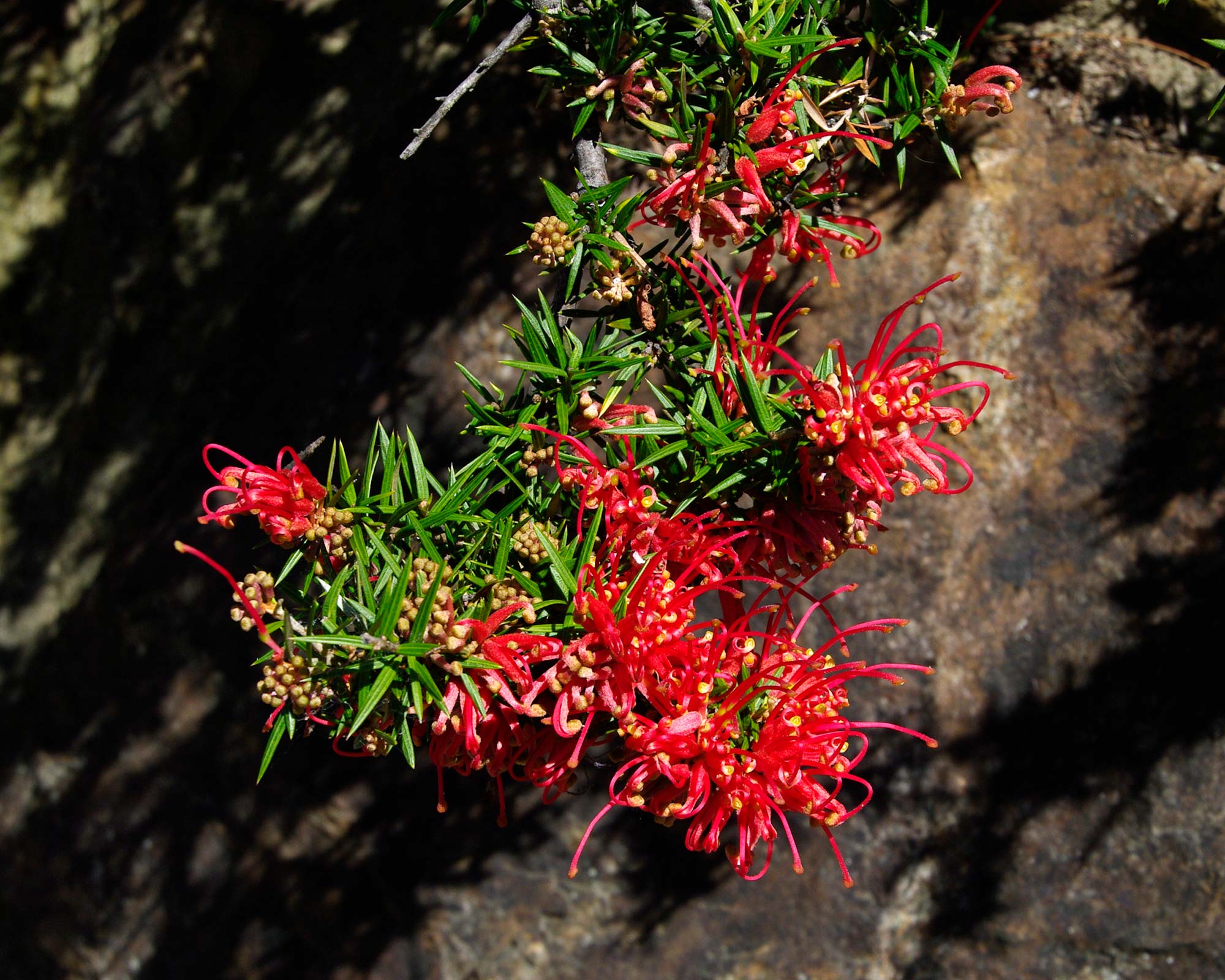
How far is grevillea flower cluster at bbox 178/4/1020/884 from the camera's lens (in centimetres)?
145

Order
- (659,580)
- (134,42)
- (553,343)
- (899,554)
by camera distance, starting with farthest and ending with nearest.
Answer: (134,42)
(899,554)
(553,343)
(659,580)

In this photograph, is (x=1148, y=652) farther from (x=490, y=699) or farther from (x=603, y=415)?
(x=490, y=699)

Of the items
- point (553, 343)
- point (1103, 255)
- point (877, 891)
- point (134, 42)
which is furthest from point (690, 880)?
point (134, 42)

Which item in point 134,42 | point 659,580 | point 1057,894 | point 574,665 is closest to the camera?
point 574,665

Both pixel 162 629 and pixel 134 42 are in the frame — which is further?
pixel 134 42

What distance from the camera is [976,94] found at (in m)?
1.73

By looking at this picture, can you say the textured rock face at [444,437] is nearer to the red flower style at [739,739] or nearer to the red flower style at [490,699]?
the red flower style at [739,739]

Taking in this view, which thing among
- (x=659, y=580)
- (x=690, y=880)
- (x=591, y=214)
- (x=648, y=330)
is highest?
(x=591, y=214)

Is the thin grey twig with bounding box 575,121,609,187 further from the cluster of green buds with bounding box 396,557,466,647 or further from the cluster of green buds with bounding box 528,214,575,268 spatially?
the cluster of green buds with bounding box 396,557,466,647

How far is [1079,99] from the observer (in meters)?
3.06

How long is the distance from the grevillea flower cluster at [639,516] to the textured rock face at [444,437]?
62.5 inches

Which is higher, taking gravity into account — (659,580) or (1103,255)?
(659,580)

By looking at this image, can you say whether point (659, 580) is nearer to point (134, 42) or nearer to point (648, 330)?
point (648, 330)

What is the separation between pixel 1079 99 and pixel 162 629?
4.09 meters
